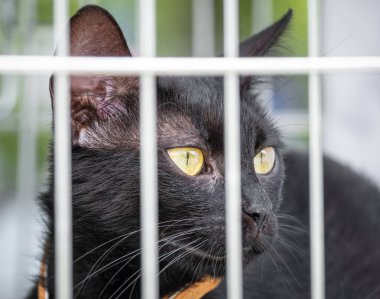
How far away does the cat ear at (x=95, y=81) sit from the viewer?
0.67 metres

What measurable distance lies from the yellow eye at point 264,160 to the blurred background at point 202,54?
0.38 metres

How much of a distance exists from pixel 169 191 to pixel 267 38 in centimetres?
35

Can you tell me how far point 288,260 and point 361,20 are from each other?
77 centimetres

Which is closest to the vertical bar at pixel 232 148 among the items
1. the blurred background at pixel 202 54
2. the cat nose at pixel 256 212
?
the cat nose at pixel 256 212

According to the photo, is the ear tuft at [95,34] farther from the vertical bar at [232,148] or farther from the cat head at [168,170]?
the vertical bar at [232,148]

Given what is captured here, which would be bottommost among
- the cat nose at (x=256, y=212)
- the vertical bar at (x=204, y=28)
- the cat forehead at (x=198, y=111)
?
the cat nose at (x=256, y=212)

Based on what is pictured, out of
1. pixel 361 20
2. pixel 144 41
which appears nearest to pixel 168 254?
pixel 144 41

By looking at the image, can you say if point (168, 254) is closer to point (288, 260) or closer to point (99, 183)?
point (99, 183)

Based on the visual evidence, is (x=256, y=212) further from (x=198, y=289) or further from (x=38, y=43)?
(x=38, y=43)

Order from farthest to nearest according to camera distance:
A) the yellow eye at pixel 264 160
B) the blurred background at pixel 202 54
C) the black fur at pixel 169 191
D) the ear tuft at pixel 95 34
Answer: the blurred background at pixel 202 54 → the yellow eye at pixel 264 160 → the black fur at pixel 169 191 → the ear tuft at pixel 95 34

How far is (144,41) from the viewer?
561 mm

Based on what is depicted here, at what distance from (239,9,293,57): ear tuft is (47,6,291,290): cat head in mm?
128

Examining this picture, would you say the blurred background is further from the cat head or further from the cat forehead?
the cat head

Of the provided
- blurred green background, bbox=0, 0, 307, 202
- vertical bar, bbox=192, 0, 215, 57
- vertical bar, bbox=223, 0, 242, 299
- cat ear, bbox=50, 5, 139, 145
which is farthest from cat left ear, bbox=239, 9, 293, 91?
vertical bar, bbox=192, 0, 215, 57
